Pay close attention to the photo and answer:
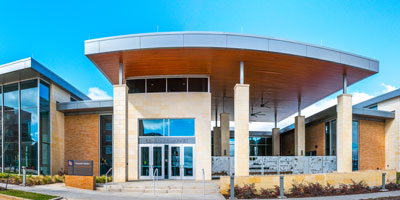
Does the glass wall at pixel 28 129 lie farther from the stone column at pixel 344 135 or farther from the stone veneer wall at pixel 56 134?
the stone column at pixel 344 135

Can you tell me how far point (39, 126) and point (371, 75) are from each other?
20306mm

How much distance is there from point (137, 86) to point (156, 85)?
1.20m

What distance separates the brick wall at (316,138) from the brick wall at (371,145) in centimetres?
275

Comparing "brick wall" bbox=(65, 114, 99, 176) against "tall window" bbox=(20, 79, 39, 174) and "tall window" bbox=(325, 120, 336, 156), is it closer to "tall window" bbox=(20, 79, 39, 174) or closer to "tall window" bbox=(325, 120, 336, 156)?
"tall window" bbox=(20, 79, 39, 174)

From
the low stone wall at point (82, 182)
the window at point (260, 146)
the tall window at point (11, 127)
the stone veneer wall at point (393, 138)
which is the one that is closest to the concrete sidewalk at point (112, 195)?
the low stone wall at point (82, 182)

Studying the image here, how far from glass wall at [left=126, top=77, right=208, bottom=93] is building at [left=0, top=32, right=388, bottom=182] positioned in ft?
0.20

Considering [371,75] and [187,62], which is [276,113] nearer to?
[371,75]

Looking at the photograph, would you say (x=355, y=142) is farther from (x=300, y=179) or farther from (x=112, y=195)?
(x=112, y=195)

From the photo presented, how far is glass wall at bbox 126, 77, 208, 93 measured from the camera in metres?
20.0

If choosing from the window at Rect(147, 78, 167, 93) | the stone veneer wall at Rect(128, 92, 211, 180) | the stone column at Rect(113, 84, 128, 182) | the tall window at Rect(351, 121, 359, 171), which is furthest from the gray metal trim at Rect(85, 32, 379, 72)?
the tall window at Rect(351, 121, 359, 171)

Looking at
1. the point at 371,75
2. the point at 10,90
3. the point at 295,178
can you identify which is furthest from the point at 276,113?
the point at 10,90

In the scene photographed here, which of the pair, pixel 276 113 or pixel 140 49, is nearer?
pixel 140 49

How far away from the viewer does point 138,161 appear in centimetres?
1922

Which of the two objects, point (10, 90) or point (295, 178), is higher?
point (10, 90)
